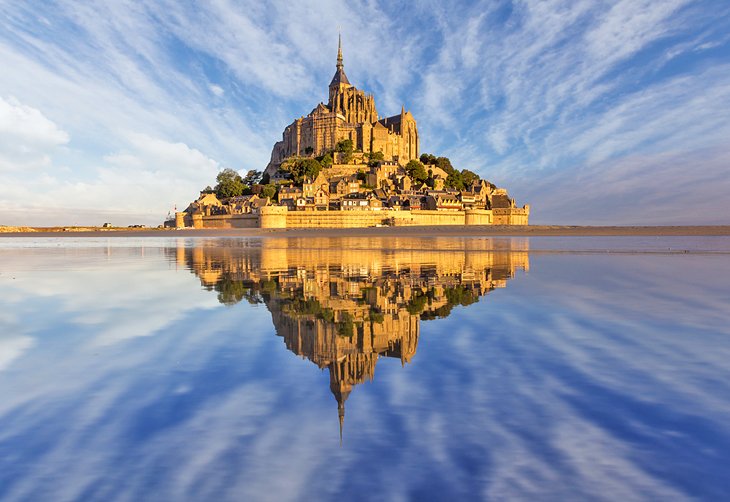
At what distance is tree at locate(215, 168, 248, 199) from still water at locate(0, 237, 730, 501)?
106634 millimetres

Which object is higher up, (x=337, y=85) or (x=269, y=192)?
(x=337, y=85)

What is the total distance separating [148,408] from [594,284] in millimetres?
12161

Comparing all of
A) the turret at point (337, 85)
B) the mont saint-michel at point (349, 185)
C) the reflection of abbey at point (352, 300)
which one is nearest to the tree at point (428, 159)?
the mont saint-michel at point (349, 185)

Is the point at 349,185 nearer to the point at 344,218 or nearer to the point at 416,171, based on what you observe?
the point at 344,218

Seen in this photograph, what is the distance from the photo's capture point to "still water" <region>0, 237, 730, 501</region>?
3.35 meters

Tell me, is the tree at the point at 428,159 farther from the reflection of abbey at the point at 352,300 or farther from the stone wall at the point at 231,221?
the reflection of abbey at the point at 352,300

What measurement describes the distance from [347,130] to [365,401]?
12043cm

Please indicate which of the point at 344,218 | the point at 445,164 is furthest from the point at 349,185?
the point at 445,164

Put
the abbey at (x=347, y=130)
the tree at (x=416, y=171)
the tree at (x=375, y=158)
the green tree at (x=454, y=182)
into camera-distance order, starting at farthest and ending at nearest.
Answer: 1. the abbey at (x=347, y=130)
2. the green tree at (x=454, y=182)
3. the tree at (x=375, y=158)
4. the tree at (x=416, y=171)

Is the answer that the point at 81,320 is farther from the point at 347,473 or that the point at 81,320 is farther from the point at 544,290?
the point at 544,290

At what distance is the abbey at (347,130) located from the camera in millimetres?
120938

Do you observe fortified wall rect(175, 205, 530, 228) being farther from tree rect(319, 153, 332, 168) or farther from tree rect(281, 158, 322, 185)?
tree rect(319, 153, 332, 168)

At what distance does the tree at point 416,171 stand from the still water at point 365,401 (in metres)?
102

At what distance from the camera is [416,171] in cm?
11150
